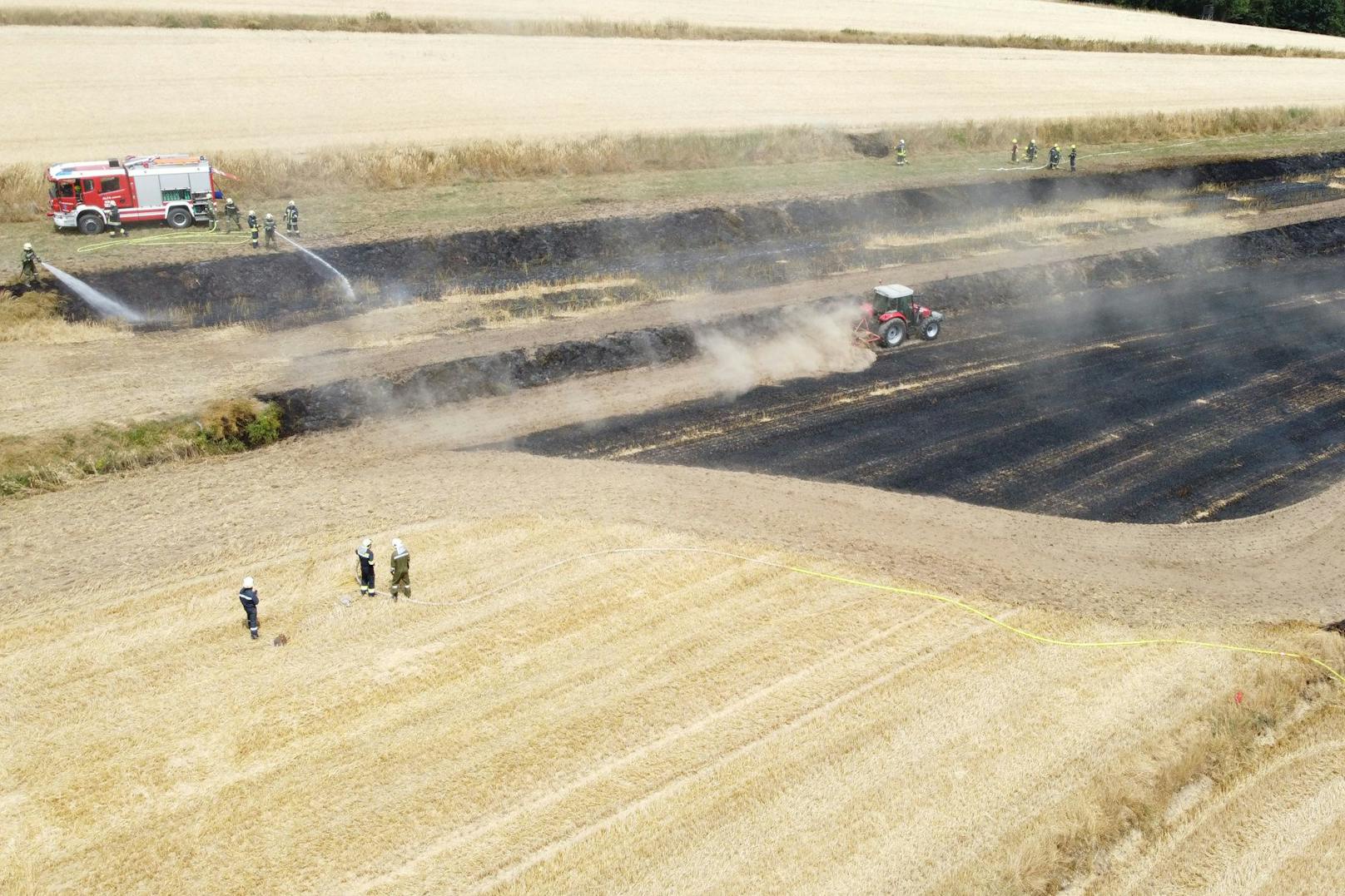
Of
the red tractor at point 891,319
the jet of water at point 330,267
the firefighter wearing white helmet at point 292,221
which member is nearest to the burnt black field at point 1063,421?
the red tractor at point 891,319

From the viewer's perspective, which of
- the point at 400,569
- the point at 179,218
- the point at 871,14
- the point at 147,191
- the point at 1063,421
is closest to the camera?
the point at 400,569

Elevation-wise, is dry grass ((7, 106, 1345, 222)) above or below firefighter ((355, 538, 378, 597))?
above

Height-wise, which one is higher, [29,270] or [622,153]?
[622,153]

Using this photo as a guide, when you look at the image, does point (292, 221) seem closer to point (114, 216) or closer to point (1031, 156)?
point (114, 216)

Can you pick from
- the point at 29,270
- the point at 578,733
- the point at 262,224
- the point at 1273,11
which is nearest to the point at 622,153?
the point at 262,224

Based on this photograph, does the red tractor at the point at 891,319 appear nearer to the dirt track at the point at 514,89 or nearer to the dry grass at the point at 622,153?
the dry grass at the point at 622,153

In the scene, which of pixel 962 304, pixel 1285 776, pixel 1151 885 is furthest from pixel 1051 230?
pixel 1151 885

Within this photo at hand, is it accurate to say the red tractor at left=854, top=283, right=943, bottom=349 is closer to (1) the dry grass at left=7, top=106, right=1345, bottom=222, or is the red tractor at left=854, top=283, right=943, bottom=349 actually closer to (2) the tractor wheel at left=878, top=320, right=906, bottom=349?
(2) the tractor wheel at left=878, top=320, right=906, bottom=349

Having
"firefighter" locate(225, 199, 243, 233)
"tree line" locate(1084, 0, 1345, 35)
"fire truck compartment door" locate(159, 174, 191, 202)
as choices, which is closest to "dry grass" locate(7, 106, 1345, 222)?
"firefighter" locate(225, 199, 243, 233)

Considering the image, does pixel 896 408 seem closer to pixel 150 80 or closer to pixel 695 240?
pixel 695 240
